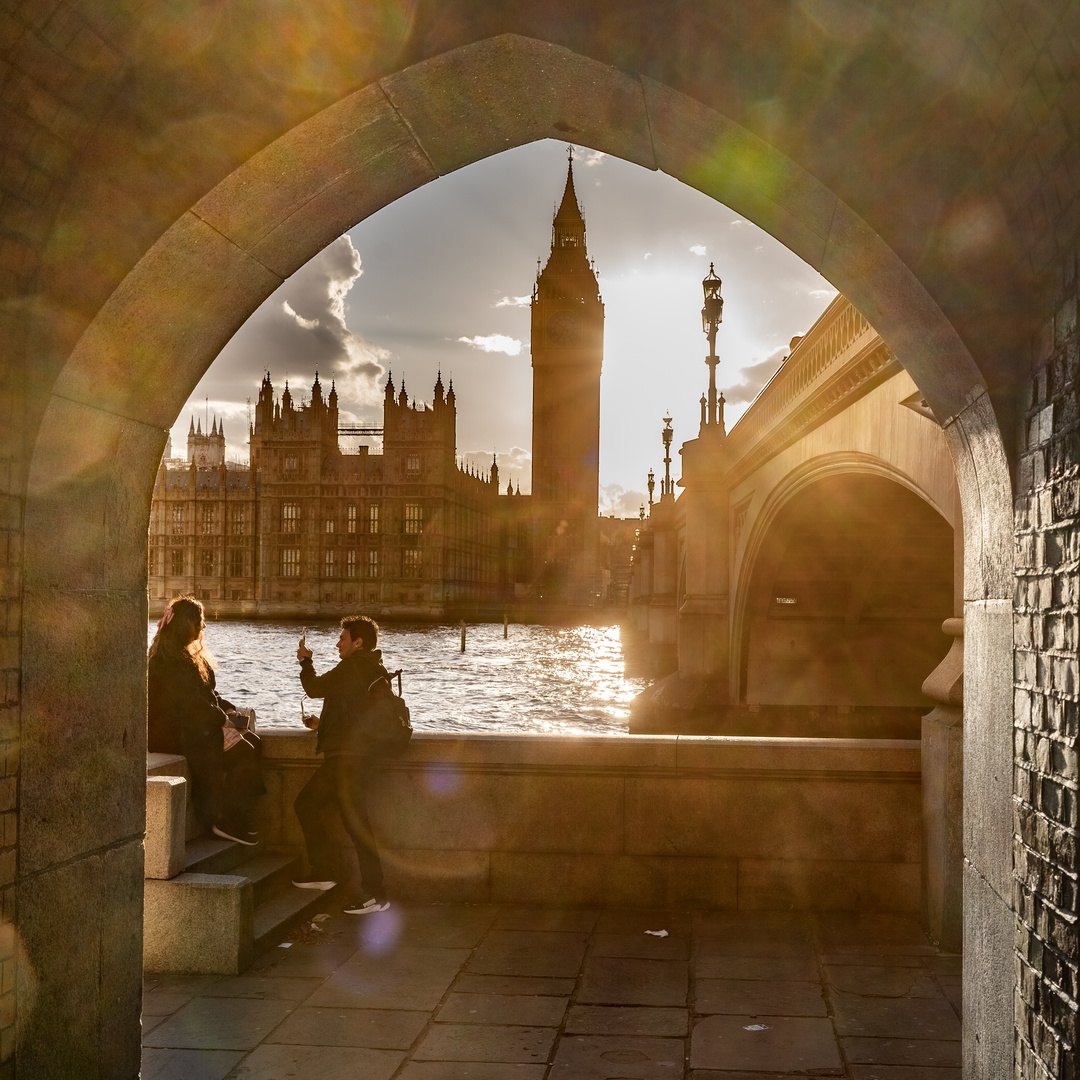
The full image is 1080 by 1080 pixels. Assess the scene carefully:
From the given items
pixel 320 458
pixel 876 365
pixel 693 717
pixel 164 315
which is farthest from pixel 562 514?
pixel 164 315

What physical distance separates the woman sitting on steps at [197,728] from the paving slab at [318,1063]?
197 cm

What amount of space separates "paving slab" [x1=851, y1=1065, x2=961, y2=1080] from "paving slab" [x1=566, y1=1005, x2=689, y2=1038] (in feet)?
2.31

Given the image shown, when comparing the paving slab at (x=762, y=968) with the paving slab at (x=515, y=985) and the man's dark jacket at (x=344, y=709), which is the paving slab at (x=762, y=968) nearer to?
the paving slab at (x=515, y=985)

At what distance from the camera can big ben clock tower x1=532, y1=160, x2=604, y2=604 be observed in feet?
382

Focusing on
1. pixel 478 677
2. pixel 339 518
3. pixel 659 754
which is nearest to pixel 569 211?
pixel 339 518

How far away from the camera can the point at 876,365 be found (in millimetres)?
10961

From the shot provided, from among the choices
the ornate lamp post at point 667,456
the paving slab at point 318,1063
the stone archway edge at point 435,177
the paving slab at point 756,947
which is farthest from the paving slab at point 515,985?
the ornate lamp post at point 667,456

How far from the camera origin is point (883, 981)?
16.0 ft

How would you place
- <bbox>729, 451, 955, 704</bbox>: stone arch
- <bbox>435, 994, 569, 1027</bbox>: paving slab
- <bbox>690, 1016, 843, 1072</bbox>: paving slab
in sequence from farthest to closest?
<bbox>729, 451, 955, 704</bbox>: stone arch
<bbox>435, 994, 569, 1027</bbox>: paving slab
<bbox>690, 1016, 843, 1072</bbox>: paving slab

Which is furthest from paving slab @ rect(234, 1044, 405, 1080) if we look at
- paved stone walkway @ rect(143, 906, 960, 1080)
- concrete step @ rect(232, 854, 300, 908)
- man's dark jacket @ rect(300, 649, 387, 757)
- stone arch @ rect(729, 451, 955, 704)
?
stone arch @ rect(729, 451, 955, 704)

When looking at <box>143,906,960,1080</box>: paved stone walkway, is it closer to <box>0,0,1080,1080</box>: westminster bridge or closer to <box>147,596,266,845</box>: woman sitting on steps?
<box>0,0,1080,1080</box>: westminster bridge

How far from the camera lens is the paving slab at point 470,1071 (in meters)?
3.90

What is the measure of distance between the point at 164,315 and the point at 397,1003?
119 inches

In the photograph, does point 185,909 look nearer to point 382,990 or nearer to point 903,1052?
point 382,990
